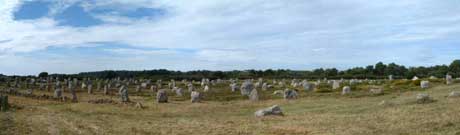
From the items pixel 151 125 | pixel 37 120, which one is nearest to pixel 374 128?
pixel 151 125

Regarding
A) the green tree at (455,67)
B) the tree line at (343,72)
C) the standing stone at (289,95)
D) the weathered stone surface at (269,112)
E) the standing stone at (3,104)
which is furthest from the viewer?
the tree line at (343,72)

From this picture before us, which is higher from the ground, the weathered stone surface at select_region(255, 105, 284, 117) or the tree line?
the tree line

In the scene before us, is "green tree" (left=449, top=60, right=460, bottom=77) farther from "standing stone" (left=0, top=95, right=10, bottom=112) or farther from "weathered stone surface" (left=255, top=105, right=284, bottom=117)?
"standing stone" (left=0, top=95, right=10, bottom=112)

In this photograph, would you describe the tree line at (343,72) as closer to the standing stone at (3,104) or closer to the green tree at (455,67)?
the green tree at (455,67)

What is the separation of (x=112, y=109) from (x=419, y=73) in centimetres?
7661

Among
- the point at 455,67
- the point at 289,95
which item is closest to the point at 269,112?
the point at 289,95

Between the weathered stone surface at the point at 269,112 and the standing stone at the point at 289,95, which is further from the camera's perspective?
the standing stone at the point at 289,95

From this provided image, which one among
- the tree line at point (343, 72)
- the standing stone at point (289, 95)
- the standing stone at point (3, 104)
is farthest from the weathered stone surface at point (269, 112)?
the tree line at point (343, 72)

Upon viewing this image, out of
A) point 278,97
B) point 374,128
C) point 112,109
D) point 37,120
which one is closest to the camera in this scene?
point 374,128

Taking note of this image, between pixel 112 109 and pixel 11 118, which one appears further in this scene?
pixel 112 109

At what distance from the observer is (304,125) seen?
2011 cm

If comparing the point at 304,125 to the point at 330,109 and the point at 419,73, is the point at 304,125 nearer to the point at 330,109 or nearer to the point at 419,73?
the point at 330,109

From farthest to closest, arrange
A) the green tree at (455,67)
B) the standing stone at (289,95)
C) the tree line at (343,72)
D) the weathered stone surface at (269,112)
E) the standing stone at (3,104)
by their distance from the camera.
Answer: the tree line at (343,72) < the green tree at (455,67) < the standing stone at (289,95) < the standing stone at (3,104) < the weathered stone surface at (269,112)

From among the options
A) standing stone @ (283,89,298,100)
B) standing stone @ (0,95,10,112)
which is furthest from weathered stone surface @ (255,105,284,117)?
standing stone @ (283,89,298,100)
